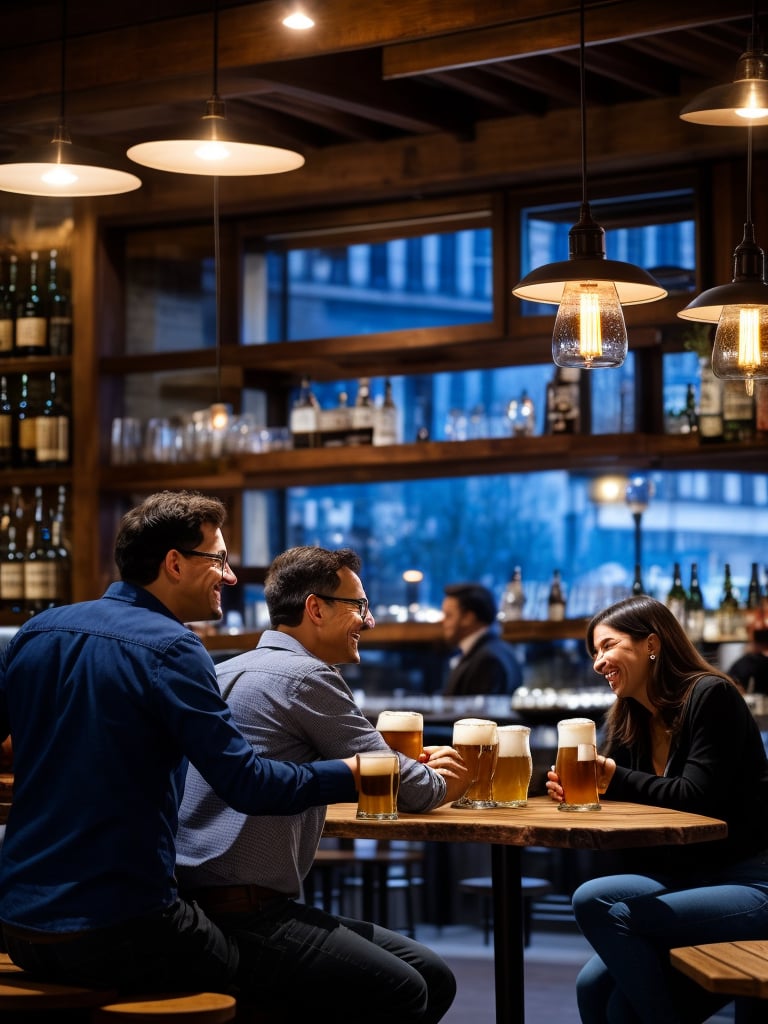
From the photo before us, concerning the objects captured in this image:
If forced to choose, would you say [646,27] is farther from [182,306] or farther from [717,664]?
[182,306]

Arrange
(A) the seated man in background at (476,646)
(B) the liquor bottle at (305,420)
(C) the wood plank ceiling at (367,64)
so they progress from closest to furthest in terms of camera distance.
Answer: (C) the wood plank ceiling at (367,64) < (B) the liquor bottle at (305,420) < (A) the seated man in background at (476,646)

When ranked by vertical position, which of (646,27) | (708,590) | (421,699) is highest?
(646,27)

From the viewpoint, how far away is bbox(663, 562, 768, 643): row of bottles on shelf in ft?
19.6

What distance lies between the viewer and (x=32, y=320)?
23.3ft

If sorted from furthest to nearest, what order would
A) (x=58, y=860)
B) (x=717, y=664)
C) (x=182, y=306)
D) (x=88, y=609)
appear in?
(x=182, y=306)
(x=717, y=664)
(x=88, y=609)
(x=58, y=860)

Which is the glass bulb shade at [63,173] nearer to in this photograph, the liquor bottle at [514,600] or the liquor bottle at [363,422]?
the liquor bottle at [363,422]

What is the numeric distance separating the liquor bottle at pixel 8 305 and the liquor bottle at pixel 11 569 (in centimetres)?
82

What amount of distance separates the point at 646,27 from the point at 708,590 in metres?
2.76

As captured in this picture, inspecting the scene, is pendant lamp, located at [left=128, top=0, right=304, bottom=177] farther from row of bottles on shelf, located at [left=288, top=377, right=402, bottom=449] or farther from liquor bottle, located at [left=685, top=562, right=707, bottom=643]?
liquor bottle, located at [left=685, top=562, right=707, bottom=643]

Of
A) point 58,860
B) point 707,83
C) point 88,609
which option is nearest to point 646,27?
point 707,83

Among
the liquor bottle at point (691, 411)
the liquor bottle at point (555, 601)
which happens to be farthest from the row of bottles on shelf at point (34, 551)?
the liquor bottle at point (691, 411)

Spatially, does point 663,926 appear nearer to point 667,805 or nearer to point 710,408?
point 667,805

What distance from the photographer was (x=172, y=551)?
303cm

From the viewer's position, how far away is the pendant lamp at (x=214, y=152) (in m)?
3.82
